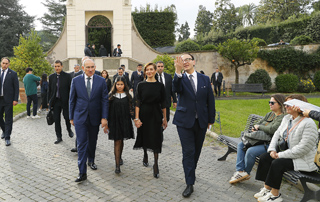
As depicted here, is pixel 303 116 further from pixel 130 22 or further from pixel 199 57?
pixel 199 57

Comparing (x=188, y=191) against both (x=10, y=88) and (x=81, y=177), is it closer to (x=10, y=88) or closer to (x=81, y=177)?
(x=81, y=177)

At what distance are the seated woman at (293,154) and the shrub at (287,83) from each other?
64.7ft

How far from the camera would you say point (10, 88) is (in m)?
7.00

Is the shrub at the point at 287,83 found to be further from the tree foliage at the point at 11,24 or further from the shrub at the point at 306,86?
the tree foliage at the point at 11,24

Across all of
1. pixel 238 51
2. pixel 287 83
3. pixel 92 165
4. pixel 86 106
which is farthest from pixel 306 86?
pixel 86 106

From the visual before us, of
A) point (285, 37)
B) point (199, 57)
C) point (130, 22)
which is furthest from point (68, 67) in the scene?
point (285, 37)

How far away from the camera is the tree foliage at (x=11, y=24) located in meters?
35.7

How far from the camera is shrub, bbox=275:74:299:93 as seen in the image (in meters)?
21.9

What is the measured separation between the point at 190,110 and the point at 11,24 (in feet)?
133

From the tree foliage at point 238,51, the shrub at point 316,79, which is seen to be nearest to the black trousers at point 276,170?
the tree foliage at point 238,51

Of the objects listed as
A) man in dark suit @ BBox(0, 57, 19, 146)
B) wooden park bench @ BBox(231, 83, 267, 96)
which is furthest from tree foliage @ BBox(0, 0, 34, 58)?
man in dark suit @ BBox(0, 57, 19, 146)

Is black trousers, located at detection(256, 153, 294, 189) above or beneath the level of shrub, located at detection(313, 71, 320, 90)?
beneath

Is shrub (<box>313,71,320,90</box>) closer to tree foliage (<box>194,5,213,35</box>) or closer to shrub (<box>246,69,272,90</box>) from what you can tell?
shrub (<box>246,69,272,90</box>)

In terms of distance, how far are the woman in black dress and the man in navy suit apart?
2.32 feet
